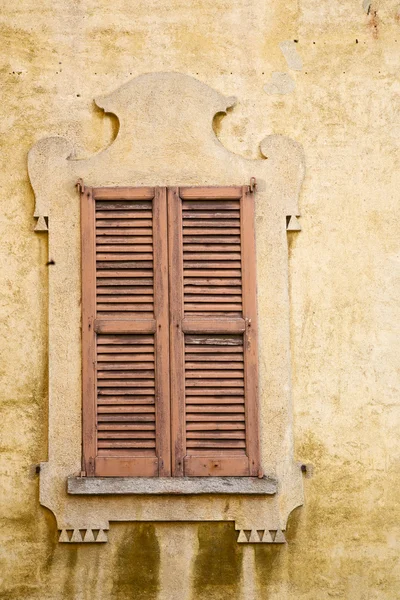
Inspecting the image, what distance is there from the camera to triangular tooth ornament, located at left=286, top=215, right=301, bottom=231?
7605 millimetres

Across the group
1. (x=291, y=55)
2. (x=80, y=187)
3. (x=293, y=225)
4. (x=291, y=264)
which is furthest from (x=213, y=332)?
(x=291, y=55)

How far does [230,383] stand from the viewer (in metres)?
7.41

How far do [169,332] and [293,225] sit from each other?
102cm

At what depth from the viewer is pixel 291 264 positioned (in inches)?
299

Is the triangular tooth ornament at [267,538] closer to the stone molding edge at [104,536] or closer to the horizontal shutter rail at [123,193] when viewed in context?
the stone molding edge at [104,536]

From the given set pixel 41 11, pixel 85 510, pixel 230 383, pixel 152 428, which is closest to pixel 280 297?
pixel 230 383

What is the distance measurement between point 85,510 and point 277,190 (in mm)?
2295

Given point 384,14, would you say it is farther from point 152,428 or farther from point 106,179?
point 152,428

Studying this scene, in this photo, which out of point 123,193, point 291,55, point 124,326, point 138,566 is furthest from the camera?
point 291,55

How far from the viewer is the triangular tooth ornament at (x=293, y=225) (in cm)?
761

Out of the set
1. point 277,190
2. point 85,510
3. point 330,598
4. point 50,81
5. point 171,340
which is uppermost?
point 50,81

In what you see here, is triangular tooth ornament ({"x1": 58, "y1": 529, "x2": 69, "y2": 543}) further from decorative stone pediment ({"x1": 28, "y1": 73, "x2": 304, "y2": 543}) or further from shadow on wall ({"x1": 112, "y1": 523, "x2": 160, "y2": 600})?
shadow on wall ({"x1": 112, "y1": 523, "x2": 160, "y2": 600})

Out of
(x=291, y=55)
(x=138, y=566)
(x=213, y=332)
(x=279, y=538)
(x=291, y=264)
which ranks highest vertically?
(x=291, y=55)

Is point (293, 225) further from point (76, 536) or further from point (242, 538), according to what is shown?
point (76, 536)
